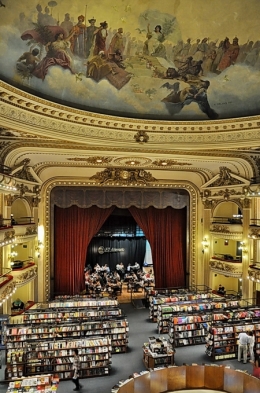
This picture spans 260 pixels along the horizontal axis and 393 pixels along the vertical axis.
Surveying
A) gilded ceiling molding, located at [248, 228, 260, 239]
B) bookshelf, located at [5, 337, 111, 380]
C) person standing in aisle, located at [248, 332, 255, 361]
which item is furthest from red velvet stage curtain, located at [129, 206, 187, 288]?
bookshelf, located at [5, 337, 111, 380]

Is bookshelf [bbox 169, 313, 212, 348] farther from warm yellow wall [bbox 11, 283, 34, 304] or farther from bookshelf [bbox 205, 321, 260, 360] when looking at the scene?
warm yellow wall [bbox 11, 283, 34, 304]

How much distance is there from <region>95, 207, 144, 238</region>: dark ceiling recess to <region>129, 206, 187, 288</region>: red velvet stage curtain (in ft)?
5.81

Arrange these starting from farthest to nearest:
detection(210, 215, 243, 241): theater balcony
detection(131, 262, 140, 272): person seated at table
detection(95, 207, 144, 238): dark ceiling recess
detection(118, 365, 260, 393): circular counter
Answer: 1. detection(131, 262, 140, 272): person seated at table
2. detection(95, 207, 144, 238): dark ceiling recess
3. detection(210, 215, 243, 241): theater balcony
4. detection(118, 365, 260, 393): circular counter

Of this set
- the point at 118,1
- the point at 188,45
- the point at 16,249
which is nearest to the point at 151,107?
the point at 188,45

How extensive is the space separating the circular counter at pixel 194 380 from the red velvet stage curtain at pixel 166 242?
28.0 feet

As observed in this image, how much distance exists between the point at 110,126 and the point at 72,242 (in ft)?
25.0

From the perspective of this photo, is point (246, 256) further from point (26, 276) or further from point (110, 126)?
point (26, 276)

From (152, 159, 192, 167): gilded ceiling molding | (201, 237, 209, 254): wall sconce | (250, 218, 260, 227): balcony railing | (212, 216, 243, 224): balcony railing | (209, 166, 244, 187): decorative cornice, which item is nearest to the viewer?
(250, 218, 260, 227): balcony railing

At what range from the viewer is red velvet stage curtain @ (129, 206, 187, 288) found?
16.5 m

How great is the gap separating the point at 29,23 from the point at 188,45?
4.26 meters

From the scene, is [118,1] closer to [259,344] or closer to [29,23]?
[29,23]

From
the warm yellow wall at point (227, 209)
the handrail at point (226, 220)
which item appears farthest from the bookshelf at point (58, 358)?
the warm yellow wall at point (227, 209)

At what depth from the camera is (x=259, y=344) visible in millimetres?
9688

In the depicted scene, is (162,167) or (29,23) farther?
(162,167)
